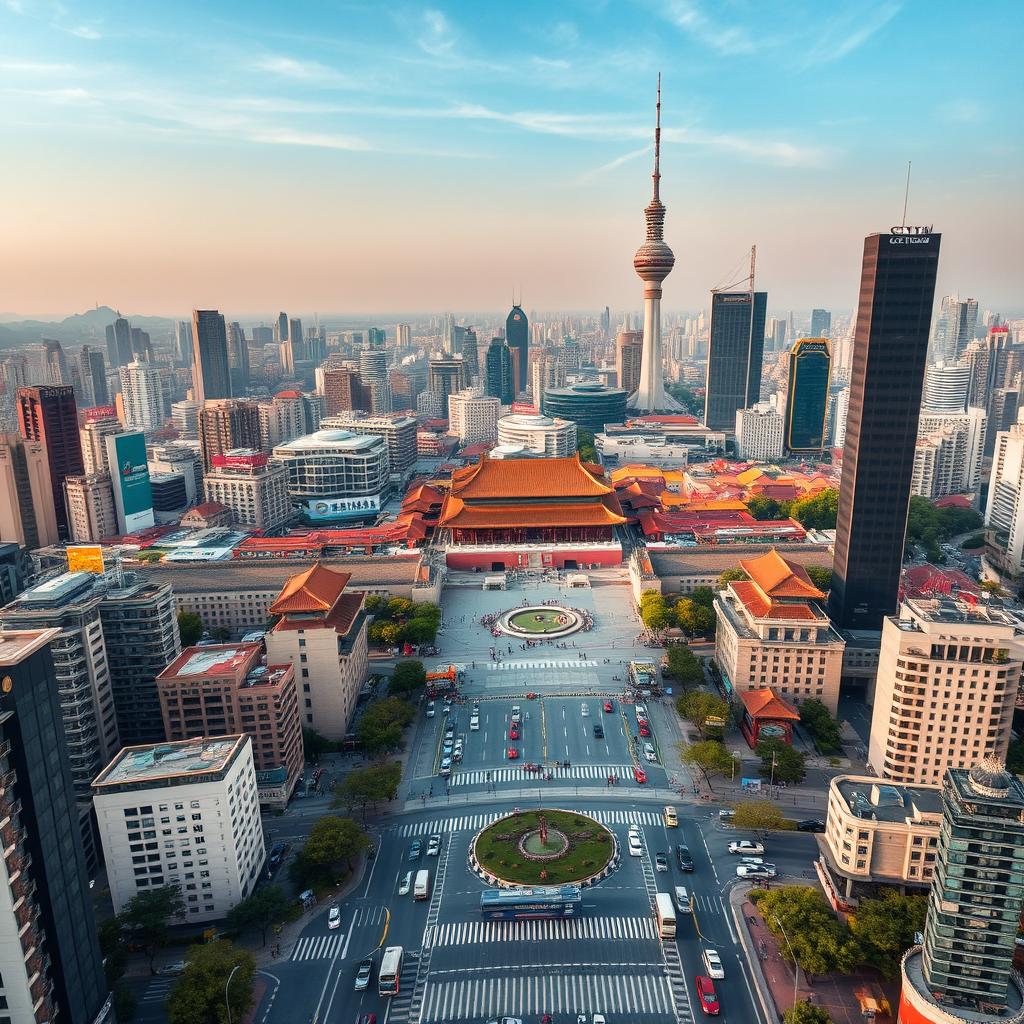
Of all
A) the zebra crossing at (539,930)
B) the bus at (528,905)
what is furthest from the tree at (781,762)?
the bus at (528,905)

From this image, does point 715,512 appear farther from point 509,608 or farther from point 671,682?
point 671,682

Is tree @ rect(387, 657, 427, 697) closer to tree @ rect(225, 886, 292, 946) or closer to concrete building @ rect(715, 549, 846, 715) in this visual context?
tree @ rect(225, 886, 292, 946)

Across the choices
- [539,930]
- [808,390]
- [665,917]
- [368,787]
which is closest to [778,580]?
[665,917]

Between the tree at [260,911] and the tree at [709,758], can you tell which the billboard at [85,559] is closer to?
the tree at [260,911]

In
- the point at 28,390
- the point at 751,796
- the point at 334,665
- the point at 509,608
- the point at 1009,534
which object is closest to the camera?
the point at 751,796

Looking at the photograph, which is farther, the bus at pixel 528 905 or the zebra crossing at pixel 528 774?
the zebra crossing at pixel 528 774

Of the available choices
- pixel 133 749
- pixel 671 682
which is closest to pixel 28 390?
pixel 133 749

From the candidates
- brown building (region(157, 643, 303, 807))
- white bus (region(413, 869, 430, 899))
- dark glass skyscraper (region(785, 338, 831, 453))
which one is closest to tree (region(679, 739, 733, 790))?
white bus (region(413, 869, 430, 899))
